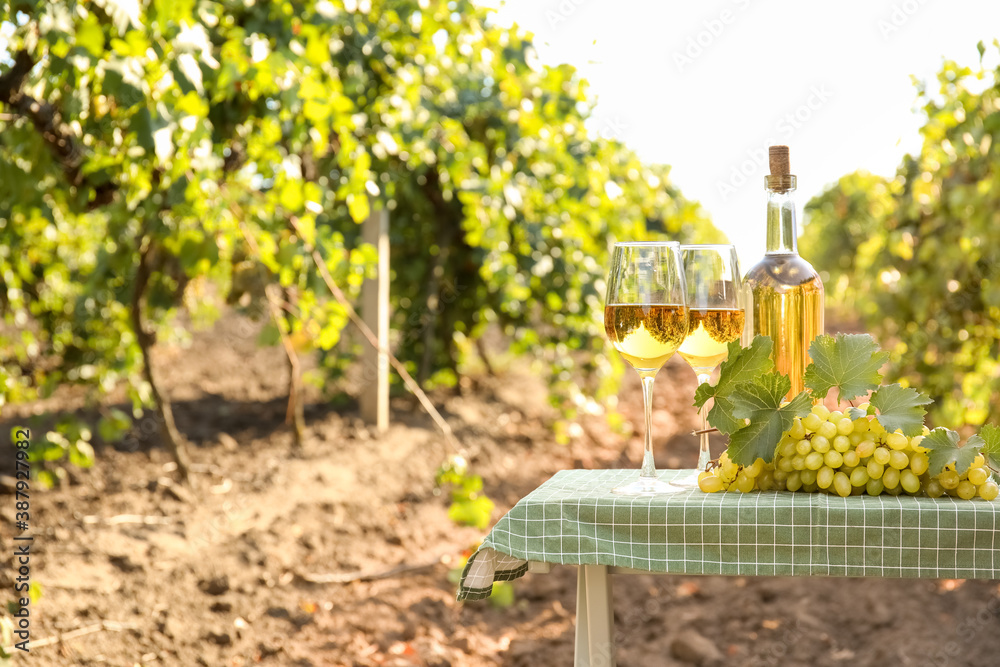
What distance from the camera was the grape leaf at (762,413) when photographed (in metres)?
1.13

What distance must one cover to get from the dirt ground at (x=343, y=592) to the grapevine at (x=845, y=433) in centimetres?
164

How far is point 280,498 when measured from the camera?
358 centimetres

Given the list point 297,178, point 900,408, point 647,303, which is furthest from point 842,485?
point 297,178

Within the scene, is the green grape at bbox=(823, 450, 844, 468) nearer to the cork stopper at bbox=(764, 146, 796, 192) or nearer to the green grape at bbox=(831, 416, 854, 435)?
the green grape at bbox=(831, 416, 854, 435)

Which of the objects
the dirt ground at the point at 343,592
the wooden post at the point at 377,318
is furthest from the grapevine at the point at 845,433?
the wooden post at the point at 377,318

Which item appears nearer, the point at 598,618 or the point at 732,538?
the point at 732,538

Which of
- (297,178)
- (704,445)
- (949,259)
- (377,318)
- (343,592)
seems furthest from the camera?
(377,318)

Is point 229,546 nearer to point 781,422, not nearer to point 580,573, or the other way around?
point 580,573

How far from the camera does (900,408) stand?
3.68 feet

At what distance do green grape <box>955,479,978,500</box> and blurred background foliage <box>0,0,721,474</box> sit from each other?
5.49 feet

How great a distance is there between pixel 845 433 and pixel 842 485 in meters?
0.07

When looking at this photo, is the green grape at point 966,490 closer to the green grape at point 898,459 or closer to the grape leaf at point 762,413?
the green grape at point 898,459

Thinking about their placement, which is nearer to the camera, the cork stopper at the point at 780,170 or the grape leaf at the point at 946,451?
the grape leaf at the point at 946,451

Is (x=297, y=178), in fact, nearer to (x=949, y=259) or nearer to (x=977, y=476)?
(x=977, y=476)
